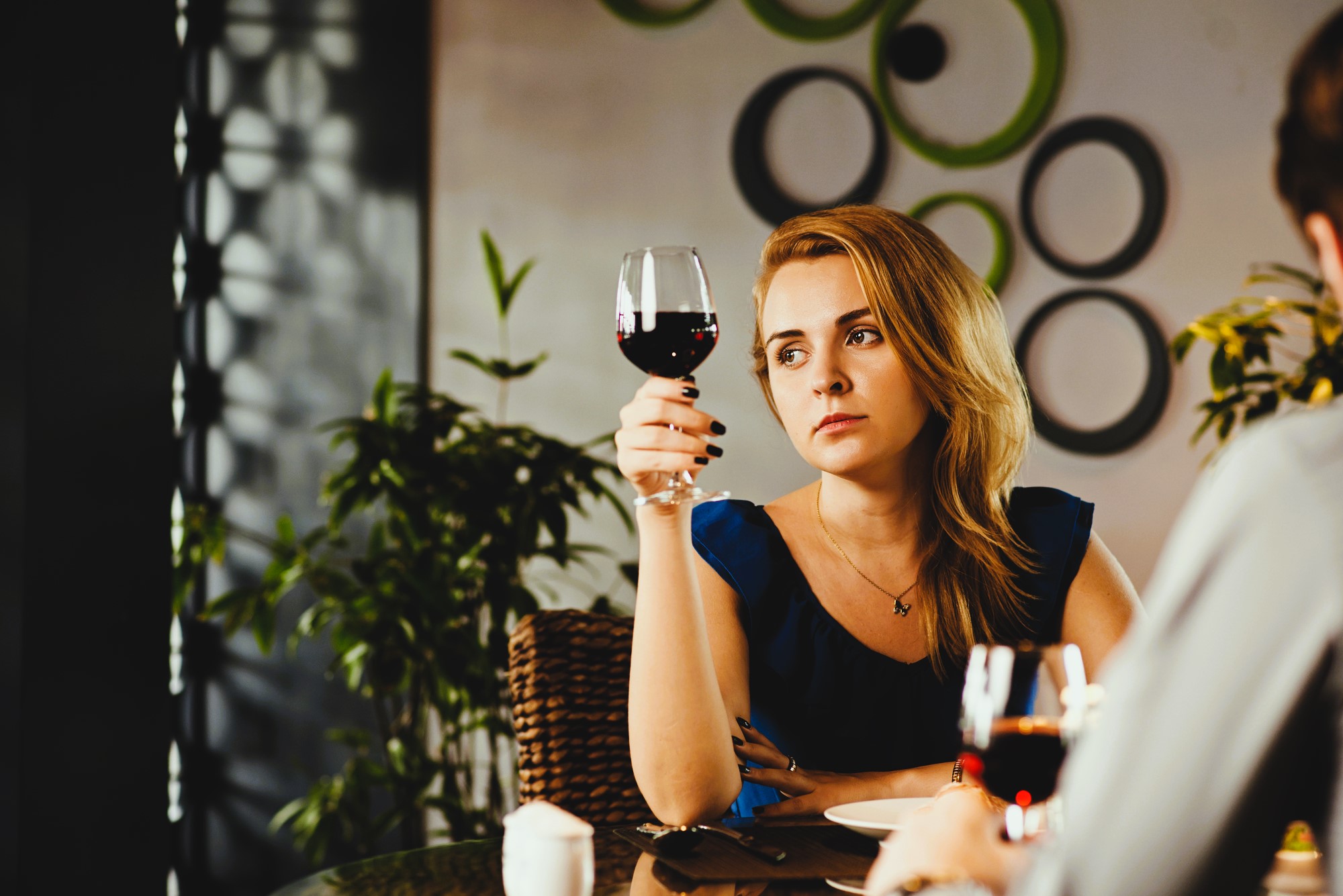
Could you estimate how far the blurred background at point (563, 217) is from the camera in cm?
296

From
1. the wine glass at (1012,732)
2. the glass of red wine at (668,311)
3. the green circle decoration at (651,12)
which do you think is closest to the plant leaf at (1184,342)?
the glass of red wine at (668,311)

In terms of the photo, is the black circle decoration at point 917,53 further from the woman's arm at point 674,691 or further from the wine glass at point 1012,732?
the wine glass at point 1012,732

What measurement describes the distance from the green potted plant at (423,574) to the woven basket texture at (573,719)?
985mm

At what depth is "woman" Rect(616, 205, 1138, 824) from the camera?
5.07ft

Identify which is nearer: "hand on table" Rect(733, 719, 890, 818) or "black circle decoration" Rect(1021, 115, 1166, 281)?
"hand on table" Rect(733, 719, 890, 818)

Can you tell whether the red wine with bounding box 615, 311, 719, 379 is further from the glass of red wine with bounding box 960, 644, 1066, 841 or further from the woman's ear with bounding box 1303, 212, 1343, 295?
the woman's ear with bounding box 1303, 212, 1343, 295

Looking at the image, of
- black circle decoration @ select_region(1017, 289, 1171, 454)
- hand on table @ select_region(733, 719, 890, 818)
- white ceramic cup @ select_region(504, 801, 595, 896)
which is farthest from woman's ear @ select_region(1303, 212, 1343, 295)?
black circle decoration @ select_region(1017, 289, 1171, 454)

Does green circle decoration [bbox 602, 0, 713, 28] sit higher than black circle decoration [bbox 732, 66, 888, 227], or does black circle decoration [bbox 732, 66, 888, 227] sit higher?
green circle decoration [bbox 602, 0, 713, 28]

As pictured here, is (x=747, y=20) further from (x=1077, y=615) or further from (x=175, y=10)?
(x=1077, y=615)

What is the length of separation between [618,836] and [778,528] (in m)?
0.71

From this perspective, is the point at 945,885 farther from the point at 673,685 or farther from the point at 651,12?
the point at 651,12

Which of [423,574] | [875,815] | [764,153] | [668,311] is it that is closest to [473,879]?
[875,815]

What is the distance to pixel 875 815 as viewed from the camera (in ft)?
3.43

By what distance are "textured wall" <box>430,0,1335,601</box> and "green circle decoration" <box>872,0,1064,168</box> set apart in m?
0.03
